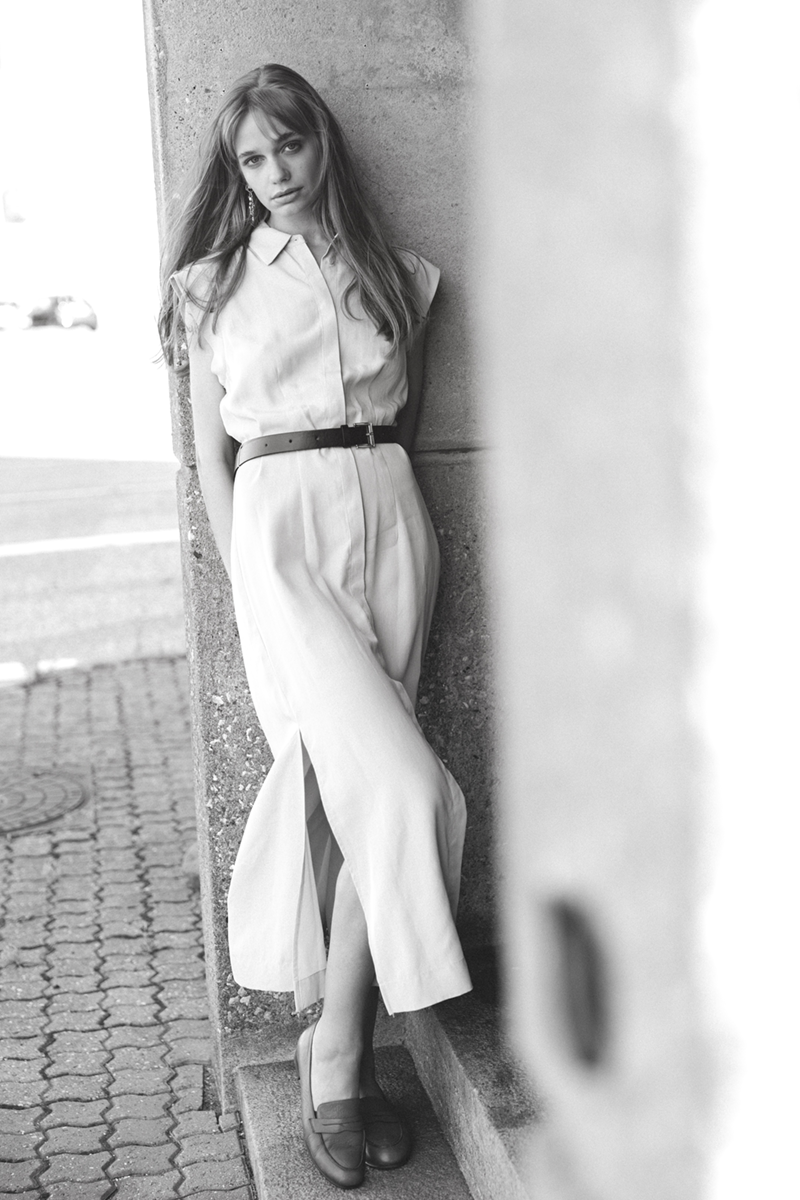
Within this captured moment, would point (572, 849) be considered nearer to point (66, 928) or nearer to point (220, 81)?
point (220, 81)

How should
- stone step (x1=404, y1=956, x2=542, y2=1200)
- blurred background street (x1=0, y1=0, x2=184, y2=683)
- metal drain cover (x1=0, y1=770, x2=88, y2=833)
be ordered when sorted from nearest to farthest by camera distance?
1. stone step (x1=404, y1=956, x2=542, y2=1200)
2. metal drain cover (x1=0, y1=770, x2=88, y2=833)
3. blurred background street (x1=0, y1=0, x2=184, y2=683)

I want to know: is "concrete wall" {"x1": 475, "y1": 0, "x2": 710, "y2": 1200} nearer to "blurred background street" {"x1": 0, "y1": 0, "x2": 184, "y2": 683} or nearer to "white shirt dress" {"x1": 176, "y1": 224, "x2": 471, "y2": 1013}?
"white shirt dress" {"x1": 176, "y1": 224, "x2": 471, "y2": 1013}

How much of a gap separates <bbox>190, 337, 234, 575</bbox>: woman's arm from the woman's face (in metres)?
0.35

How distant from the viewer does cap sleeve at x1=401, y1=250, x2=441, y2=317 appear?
9.50 feet

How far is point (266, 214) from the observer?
110 inches

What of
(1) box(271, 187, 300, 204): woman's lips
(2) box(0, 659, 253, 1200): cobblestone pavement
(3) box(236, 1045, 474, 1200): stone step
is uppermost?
(1) box(271, 187, 300, 204): woman's lips

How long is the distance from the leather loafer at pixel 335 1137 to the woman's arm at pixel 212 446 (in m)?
1.22

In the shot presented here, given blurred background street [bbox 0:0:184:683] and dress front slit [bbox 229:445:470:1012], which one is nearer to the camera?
dress front slit [bbox 229:445:470:1012]

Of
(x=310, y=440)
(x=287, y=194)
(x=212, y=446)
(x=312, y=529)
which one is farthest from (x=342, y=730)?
(x=287, y=194)

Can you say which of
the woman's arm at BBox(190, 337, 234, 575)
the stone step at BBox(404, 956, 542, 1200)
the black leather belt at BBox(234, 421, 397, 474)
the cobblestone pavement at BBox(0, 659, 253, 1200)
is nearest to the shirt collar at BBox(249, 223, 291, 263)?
the woman's arm at BBox(190, 337, 234, 575)

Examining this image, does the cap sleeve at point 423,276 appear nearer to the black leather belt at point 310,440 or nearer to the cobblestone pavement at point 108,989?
the black leather belt at point 310,440

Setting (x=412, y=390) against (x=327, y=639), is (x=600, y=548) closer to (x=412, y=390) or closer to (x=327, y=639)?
(x=327, y=639)

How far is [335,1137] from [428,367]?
1.74 metres

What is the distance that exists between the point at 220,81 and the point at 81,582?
759 cm
